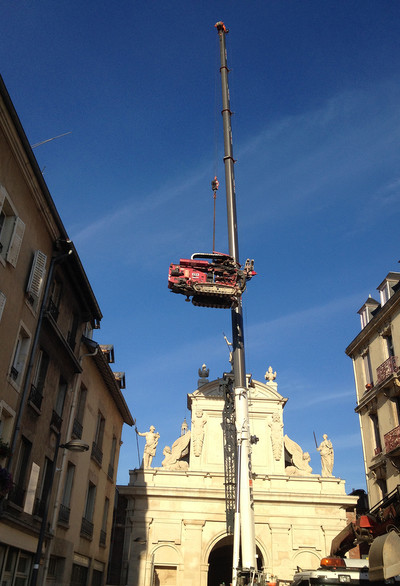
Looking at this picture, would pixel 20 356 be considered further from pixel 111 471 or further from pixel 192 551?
pixel 192 551

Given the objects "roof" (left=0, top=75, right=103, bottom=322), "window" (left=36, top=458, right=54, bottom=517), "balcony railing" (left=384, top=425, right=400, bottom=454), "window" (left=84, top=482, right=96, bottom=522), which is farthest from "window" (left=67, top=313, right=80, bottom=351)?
"balcony railing" (left=384, top=425, right=400, bottom=454)

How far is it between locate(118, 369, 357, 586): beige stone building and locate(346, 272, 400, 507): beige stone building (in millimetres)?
6361

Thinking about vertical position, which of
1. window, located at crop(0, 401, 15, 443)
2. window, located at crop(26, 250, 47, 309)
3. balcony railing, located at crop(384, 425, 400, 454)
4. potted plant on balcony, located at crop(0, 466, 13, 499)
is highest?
window, located at crop(26, 250, 47, 309)

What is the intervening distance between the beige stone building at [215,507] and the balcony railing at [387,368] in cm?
835

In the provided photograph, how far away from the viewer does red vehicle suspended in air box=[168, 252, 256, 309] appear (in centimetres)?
1864

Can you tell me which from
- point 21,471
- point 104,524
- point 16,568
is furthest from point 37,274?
point 104,524

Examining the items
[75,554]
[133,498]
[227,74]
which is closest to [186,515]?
[133,498]

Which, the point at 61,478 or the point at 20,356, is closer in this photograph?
the point at 20,356

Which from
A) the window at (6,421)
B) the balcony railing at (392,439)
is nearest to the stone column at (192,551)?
the balcony railing at (392,439)

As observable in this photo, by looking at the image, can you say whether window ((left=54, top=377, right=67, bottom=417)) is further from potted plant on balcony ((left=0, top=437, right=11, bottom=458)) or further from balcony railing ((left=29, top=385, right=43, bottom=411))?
potted plant on balcony ((left=0, top=437, right=11, bottom=458))

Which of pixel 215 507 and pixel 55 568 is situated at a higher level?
pixel 215 507

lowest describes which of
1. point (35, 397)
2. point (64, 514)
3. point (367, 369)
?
point (64, 514)

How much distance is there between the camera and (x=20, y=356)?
611 inches

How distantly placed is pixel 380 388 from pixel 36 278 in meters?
17.6
